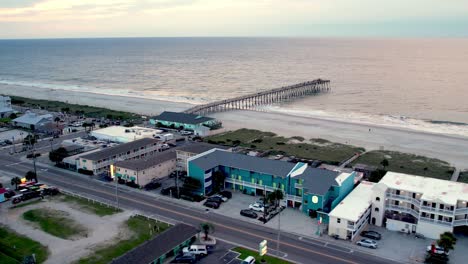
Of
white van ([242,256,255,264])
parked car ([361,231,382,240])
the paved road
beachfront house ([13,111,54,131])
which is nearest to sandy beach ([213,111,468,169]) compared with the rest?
parked car ([361,231,382,240])

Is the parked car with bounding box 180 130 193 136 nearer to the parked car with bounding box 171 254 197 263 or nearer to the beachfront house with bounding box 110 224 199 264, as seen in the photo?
the beachfront house with bounding box 110 224 199 264

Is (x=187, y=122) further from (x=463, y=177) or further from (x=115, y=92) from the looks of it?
(x=115, y=92)

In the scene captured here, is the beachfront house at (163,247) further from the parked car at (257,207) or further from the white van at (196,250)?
the parked car at (257,207)

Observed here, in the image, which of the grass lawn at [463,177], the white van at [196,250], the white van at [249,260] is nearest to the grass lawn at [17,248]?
the white van at [196,250]

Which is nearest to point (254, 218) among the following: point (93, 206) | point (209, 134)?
point (93, 206)

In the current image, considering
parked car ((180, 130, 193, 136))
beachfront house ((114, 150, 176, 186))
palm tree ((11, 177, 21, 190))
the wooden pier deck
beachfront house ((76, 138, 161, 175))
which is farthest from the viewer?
the wooden pier deck

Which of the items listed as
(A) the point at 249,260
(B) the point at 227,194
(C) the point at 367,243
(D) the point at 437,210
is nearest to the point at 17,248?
(A) the point at 249,260

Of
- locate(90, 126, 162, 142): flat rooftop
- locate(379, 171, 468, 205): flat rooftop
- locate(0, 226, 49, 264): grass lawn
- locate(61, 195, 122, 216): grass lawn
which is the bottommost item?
locate(0, 226, 49, 264): grass lawn
